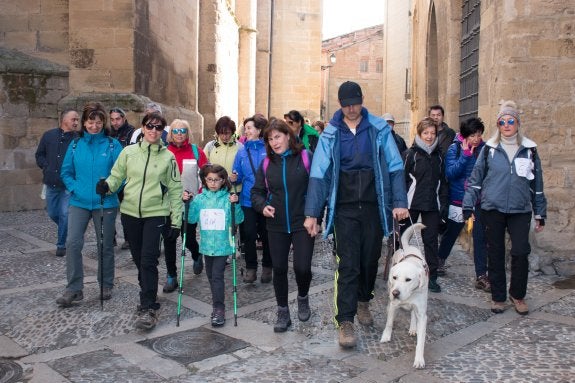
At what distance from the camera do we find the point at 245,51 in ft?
83.1

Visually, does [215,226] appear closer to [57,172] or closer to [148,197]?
[148,197]

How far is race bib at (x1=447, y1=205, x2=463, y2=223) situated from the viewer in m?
6.68

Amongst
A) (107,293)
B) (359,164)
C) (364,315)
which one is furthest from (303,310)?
(107,293)

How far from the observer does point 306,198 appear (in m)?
4.81

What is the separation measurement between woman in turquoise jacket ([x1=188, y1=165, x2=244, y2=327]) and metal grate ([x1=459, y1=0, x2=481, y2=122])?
219 inches

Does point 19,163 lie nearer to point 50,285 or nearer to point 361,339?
point 50,285

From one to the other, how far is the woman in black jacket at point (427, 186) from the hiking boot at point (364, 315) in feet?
4.24

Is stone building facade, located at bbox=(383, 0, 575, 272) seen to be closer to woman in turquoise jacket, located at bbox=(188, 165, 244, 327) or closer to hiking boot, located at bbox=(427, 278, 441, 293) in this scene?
hiking boot, located at bbox=(427, 278, 441, 293)

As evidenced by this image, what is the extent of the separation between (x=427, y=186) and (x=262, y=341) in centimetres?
242

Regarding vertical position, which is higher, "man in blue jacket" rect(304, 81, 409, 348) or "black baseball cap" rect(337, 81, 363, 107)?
"black baseball cap" rect(337, 81, 363, 107)

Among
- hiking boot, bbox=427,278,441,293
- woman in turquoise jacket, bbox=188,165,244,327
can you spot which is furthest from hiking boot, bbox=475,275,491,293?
woman in turquoise jacket, bbox=188,165,244,327

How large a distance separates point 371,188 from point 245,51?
70.7 feet

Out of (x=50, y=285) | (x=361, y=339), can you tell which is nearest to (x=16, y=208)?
(x=50, y=285)

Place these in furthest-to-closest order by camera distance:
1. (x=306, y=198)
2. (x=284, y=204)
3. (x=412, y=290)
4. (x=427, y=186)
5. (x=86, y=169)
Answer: (x=427, y=186)
(x=86, y=169)
(x=284, y=204)
(x=306, y=198)
(x=412, y=290)
